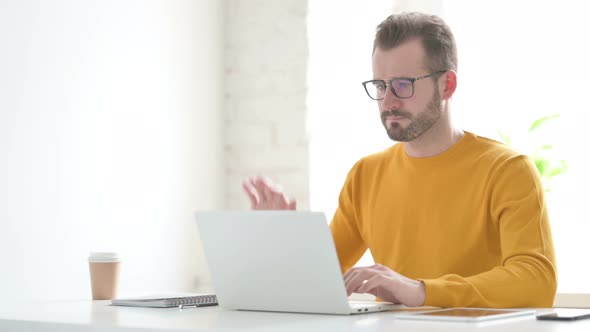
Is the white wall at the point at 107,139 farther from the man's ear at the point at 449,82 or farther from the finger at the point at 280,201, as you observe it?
the man's ear at the point at 449,82

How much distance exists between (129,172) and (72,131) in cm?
29

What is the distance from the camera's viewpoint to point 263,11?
131 inches

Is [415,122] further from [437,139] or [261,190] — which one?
[261,190]

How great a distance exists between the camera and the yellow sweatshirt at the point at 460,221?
182 centimetres

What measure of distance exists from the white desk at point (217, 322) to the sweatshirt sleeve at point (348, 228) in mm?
713

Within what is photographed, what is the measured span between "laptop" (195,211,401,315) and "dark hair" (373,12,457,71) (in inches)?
28.8

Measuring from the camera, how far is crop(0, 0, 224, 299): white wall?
8.45ft

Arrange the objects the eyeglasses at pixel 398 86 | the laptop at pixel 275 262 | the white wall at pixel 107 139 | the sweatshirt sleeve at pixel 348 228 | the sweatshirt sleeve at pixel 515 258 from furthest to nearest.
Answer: the white wall at pixel 107 139, the sweatshirt sleeve at pixel 348 228, the eyeglasses at pixel 398 86, the sweatshirt sleeve at pixel 515 258, the laptop at pixel 275 262

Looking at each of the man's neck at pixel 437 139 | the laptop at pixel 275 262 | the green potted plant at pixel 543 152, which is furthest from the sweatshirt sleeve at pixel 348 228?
the green potted plant at pixel 543 152

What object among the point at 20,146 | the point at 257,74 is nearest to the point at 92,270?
the point at 20,146

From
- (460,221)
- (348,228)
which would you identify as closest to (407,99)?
(460,221)

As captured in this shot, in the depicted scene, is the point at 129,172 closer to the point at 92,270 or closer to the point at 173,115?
the point at 173,115

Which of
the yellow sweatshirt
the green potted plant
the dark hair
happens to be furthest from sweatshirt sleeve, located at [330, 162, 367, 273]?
the green potted plant

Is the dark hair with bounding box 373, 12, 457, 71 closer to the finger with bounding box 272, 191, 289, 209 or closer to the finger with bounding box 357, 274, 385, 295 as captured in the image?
the finger with bounding box 272, 191, 289, 209
